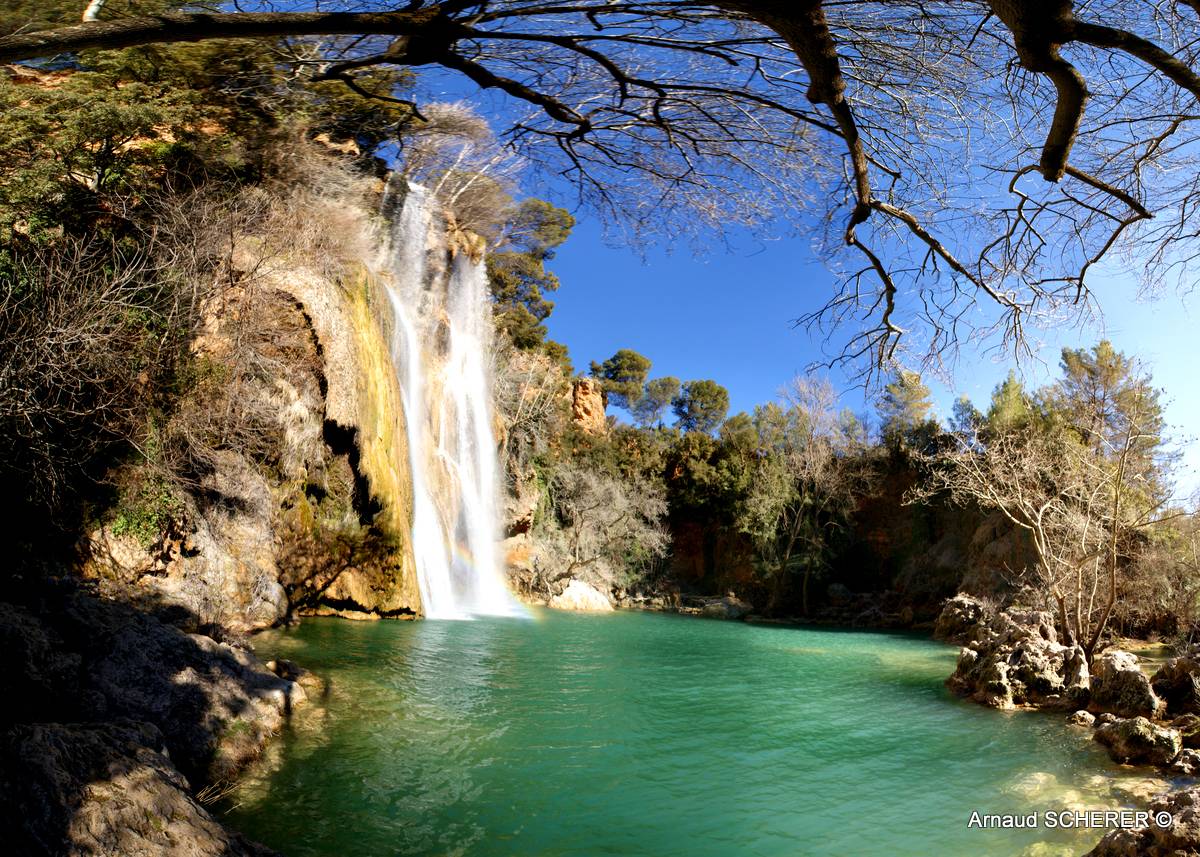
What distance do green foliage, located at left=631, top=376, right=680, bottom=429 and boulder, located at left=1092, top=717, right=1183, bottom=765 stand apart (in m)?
38.9

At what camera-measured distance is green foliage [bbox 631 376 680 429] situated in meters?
45.0

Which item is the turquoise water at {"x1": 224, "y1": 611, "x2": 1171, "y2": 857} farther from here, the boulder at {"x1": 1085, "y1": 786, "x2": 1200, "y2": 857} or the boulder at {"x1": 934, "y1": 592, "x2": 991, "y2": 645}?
the boulder at {"x1": 934, "y1": 592, "x2": 991, "y2": 645}

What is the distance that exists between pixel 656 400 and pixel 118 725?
4264 cm

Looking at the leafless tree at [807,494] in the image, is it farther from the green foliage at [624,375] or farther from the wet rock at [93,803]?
the wet rock at [93,803]

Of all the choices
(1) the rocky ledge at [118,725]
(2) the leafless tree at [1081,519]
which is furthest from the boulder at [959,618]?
(1) the rocky ledge at [118,725]

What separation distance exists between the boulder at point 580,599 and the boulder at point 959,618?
9.55m

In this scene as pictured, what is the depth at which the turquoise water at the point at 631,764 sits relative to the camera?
13.3ft

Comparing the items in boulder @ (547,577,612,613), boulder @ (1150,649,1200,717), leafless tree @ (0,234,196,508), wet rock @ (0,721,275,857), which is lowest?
boulder @ (547,577,612,613)

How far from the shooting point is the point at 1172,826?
2.97 meters

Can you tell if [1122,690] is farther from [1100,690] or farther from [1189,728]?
[1189,728]

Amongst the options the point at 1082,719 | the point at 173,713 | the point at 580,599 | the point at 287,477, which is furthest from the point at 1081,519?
the point at 580,599

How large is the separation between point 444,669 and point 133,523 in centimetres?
403

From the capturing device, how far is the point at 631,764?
538 centimetres

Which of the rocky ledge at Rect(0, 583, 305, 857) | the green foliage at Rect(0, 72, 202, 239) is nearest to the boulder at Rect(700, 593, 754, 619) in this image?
the rocky ledge at Rect(0, 583, 305, 857)
